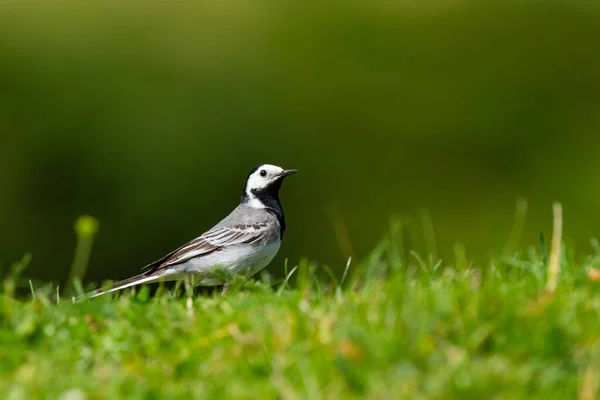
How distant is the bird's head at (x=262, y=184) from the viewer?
35.1 ft

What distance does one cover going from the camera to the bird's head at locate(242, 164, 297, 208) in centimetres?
1070

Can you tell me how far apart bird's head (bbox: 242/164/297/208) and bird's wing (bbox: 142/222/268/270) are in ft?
2.53

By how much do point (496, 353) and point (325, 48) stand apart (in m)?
14.1

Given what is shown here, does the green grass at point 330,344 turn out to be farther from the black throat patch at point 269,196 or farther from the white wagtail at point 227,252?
the black throat patch at point 269,196

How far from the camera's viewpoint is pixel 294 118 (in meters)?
17.8

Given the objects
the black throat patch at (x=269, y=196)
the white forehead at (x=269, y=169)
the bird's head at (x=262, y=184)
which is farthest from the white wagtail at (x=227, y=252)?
the white forehead at (x=269, y=169)

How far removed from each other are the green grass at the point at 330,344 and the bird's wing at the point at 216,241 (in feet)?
12.2

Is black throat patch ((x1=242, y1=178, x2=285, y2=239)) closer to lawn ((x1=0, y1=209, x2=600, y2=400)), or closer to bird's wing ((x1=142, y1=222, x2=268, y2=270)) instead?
bird's wing ((x1=142, y1=222, x2=268, y2=270))

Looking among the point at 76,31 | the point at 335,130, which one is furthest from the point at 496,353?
the point at 76,31

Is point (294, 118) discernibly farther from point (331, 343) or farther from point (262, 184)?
point (331, 343)

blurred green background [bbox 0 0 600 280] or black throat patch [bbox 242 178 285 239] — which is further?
blurred green background [bbox 0 0 600 280]

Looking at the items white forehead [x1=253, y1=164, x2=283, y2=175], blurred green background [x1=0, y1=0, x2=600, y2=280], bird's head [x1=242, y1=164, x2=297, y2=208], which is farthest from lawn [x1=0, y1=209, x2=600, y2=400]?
blurred green background [x1=0, y1=0, x2=600, y2=280]

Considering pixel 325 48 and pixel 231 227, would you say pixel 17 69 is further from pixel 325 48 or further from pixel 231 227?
pixel 231 227

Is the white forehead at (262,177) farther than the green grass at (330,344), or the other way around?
the white forehead at (262,177)
